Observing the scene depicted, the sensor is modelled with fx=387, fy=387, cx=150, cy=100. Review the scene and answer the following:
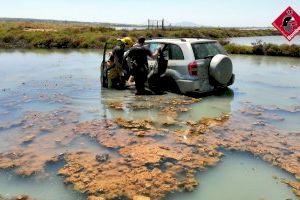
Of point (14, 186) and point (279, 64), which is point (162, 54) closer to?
point (14, 186)

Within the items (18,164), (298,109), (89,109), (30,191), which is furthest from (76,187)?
(298,109)

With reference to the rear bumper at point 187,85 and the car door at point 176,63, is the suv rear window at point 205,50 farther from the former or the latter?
the rear bumper at point 187,85

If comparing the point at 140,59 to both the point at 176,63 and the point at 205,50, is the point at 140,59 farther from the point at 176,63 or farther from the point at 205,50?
the point at 205,50

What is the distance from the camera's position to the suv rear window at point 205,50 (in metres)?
11.5

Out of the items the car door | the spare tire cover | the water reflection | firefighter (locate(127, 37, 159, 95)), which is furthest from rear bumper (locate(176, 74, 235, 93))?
the water reflection

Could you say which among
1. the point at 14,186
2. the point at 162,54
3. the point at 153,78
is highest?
the point at 162,54

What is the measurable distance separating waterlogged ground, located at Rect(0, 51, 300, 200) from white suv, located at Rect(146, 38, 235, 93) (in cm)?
49

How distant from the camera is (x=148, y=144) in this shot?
25.5ft

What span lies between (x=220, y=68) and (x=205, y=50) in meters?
0.75

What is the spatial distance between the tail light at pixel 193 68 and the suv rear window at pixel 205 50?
0.25 m

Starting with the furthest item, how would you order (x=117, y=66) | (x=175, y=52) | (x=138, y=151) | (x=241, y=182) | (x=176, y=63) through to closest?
(x=117, y=66) < (x=175, y=52) < (x=176, y=63) < (x=138, y=151) < (x=241, y=182)

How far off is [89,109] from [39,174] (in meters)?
4.55

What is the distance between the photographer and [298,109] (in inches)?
428

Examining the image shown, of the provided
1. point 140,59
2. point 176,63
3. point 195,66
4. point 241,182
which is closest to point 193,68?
point 195,66
